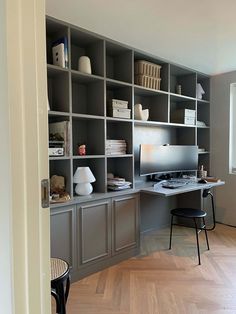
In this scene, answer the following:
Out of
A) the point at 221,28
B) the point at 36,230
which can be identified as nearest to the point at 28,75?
the point at 36,230

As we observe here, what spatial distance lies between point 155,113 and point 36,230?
292 cm

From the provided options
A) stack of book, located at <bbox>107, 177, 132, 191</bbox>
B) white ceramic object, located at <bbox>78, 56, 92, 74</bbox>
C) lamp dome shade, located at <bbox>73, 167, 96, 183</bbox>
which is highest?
white ceramic object, located at <bbox>78, 56, 92, 74</bbox>

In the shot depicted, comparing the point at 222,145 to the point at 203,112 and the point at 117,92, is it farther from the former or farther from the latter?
the point at 117,92

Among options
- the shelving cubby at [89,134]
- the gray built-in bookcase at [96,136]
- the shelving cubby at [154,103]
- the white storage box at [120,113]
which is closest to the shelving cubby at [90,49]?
the gray built-in bookcase at [96,136]

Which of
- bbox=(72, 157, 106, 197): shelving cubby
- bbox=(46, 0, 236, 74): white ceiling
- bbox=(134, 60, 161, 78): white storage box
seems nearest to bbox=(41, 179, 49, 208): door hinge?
bbox=(46, 0, 236, 74): white ceiling

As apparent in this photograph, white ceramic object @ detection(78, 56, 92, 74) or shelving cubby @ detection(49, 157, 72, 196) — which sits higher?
white ceramic object @ detection(78, 56, 92, 74)

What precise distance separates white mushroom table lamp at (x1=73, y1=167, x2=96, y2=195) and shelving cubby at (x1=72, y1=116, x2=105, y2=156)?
0.93 ft

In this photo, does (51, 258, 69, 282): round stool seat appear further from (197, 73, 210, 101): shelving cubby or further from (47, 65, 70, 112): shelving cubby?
(197, 73, 210, 101): shelving cubby

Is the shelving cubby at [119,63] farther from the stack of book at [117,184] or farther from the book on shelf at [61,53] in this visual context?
the stack of book at [117,184]

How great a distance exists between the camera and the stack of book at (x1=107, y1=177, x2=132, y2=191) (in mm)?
2703

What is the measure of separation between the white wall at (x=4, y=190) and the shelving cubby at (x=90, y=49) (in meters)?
1.93

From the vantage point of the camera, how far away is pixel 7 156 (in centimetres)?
71

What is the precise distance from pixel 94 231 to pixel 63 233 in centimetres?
34

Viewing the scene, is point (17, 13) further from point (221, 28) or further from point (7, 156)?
point (221, 28)
